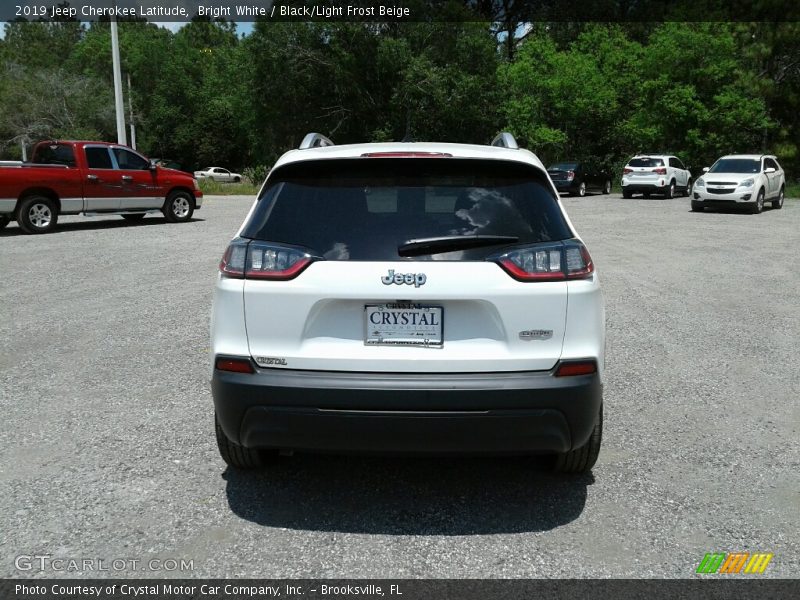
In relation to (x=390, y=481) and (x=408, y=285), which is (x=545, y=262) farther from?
(x=390, y=481)

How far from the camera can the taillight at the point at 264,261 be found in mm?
3344

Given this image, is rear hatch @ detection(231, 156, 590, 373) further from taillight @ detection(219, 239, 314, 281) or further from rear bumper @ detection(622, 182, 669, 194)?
rear bumper @ detection(622, 182, 669, 194)

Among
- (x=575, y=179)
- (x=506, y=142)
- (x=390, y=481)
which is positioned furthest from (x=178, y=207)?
(x=575, y=179)

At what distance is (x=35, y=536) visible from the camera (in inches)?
132

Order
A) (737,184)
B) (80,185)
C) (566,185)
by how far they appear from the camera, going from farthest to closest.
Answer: (566,185), (737,184), (80,185)

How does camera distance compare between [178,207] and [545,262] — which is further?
[178,207]

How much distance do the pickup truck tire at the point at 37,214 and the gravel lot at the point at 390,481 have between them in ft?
31.9

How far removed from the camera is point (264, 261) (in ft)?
11.1

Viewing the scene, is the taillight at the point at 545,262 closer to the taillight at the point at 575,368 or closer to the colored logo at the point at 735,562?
the taillight at the point at 575,368

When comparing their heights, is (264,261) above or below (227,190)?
above

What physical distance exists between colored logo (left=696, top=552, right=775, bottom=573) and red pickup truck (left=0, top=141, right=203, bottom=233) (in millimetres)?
16246

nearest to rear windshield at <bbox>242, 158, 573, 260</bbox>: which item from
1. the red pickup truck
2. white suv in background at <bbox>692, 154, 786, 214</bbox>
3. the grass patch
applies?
the red pickup truck

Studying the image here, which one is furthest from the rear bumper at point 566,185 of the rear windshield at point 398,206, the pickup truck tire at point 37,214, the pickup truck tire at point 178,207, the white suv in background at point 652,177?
the rear windshield at point 398,206

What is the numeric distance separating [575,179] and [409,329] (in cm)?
2992
